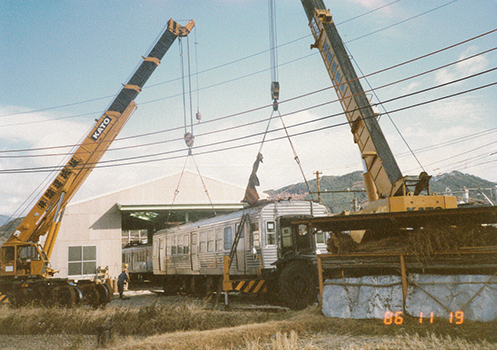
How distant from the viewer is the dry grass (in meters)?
7.67

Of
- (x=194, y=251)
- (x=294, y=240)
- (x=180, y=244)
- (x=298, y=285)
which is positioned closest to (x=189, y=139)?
(x=194, y=251)

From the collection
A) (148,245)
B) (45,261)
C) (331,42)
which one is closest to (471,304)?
(331,42)

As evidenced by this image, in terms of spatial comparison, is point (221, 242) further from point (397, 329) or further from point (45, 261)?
point (397, 329)

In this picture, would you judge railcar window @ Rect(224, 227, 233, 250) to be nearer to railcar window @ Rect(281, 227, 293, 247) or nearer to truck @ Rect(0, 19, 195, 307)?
railcar window @ Rect(281, 227, 293, 247)

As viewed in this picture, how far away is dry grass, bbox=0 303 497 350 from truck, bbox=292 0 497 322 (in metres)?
0.76

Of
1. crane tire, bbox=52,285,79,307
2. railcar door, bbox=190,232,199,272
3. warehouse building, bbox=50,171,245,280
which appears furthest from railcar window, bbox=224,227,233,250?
warehouse building, bbox=50,171,245,280

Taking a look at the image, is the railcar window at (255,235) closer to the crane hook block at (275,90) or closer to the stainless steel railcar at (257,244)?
the stainless steel railcar at (257,244)

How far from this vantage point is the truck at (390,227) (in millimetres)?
9062

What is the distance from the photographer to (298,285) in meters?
13.4

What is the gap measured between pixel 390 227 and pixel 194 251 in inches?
389

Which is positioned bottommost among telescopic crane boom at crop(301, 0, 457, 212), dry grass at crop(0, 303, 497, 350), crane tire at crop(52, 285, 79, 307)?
dry grass at crop(0, 303, 497, 350)

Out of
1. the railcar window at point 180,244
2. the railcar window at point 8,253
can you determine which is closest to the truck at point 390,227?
the railcar window at point 180,244

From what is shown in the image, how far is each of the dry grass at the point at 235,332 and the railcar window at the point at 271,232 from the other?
3.09 m

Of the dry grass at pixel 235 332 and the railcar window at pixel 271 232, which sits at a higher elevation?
the railcar window at pixel 271 232
